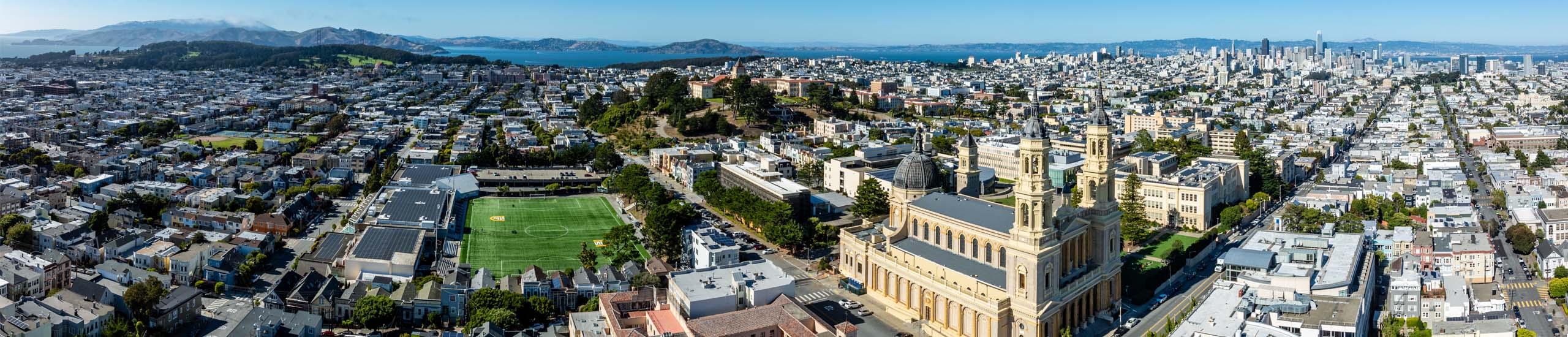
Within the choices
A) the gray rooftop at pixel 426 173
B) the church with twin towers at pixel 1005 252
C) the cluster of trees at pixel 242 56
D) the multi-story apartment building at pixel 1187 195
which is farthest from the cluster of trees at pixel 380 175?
the cluster of trees at pixel 242 56

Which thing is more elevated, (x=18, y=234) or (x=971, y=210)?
(x=971, y=210)

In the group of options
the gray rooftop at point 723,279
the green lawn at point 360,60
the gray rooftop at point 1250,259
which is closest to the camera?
the gray rooftop at point 723,279

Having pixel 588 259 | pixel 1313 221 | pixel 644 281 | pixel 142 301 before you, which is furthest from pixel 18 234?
pixel 1313 221

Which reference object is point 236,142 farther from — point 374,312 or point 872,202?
point 872,202

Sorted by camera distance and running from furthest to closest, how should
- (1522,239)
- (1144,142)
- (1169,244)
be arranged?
(1144,142), (1169,244), (1522,239)

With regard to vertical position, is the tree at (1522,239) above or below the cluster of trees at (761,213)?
below

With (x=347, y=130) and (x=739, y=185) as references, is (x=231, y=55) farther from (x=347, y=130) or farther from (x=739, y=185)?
(x=739, y=185)

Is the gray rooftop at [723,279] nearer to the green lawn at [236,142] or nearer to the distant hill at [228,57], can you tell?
the green lawn at [236,142]
